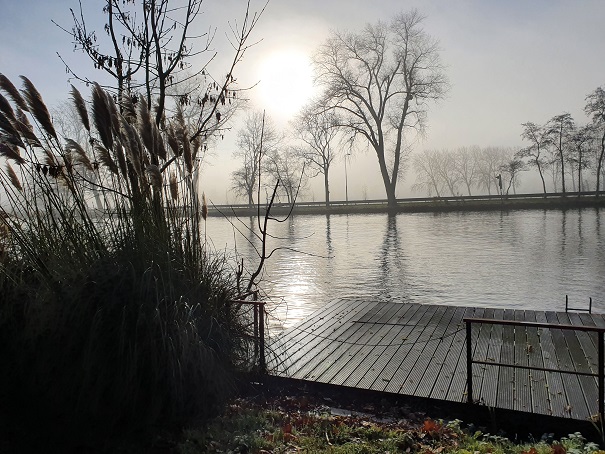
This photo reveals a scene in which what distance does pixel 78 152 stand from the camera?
3.53 m

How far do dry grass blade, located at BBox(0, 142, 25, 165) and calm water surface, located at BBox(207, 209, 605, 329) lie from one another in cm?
174

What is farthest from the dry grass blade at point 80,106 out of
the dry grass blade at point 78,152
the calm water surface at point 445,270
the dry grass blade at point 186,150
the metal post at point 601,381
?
the metal post at point 601,381

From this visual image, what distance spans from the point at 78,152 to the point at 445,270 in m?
10.1

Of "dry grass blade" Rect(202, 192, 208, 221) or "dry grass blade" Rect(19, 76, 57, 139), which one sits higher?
"dry grass blade" Rect(19, 76, 57, 139)

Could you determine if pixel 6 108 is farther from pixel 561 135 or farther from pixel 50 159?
pixel 561 135

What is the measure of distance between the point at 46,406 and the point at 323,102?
3753cm

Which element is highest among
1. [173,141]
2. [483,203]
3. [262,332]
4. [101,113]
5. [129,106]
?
[129,106]

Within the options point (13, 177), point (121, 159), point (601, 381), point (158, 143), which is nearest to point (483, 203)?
point (601, 381)

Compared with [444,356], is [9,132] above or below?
above

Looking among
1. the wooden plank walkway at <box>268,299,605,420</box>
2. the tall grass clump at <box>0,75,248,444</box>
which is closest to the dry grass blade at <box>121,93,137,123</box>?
the tall grass clump at <box>0,75,248,444</box>

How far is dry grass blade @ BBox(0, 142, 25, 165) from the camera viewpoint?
333 cm

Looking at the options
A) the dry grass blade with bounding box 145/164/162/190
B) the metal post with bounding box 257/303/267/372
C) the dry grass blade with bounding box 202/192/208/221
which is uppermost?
the dry grass blade with bounding box 145/164/162/190

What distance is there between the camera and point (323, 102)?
1518 inches

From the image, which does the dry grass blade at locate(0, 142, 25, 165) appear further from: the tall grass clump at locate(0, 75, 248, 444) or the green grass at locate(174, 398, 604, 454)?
the green grass at locate(174, 398, 604, 454)
